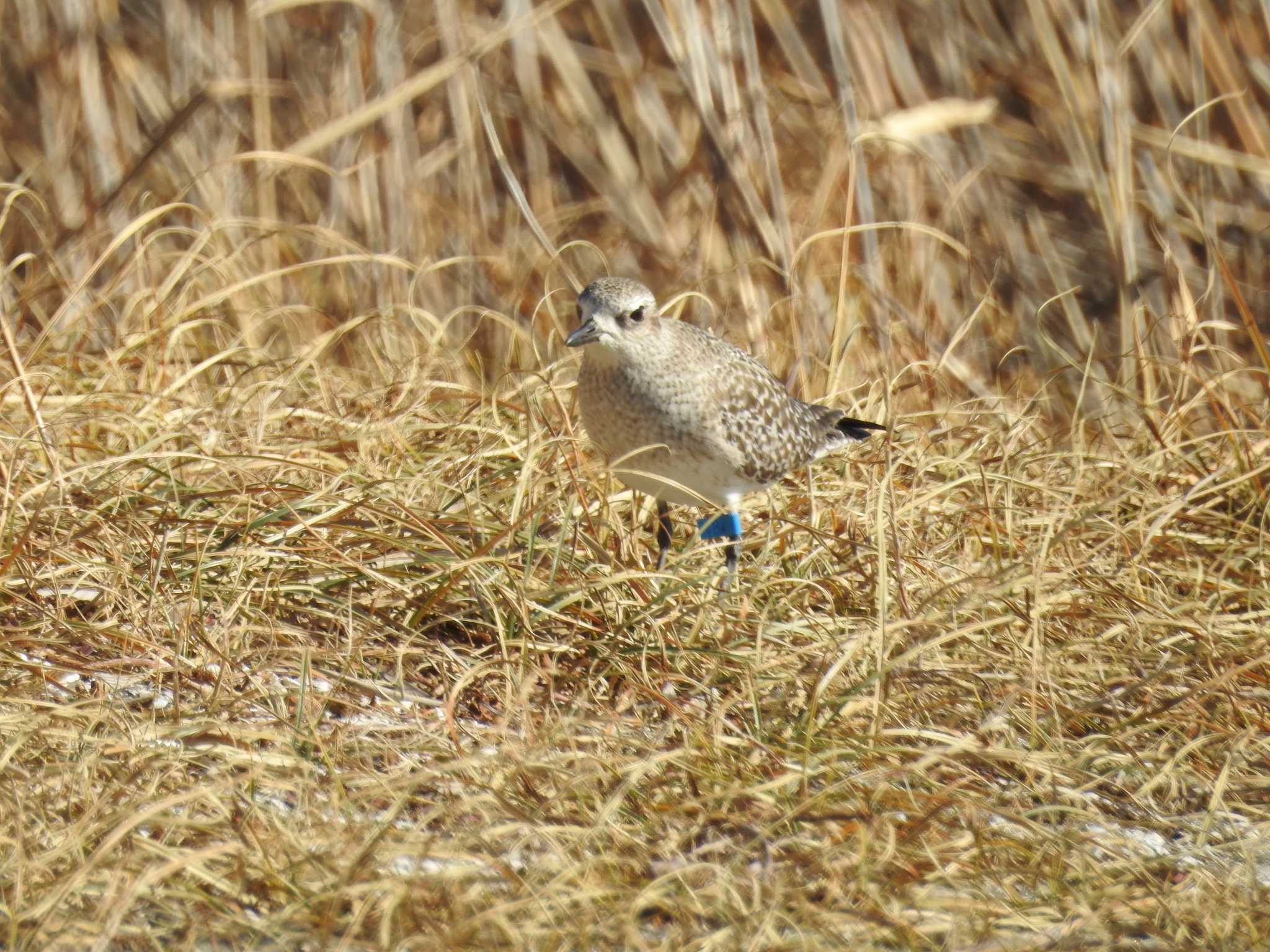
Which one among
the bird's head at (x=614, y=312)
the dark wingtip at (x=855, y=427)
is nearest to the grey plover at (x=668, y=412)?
the bird's head at (x=614, y=312)

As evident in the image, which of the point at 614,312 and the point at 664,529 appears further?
the point at 664,529

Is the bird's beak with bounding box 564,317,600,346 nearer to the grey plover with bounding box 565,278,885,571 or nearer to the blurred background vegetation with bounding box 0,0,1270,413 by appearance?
the grey plover with bounding box 565,278,885,571

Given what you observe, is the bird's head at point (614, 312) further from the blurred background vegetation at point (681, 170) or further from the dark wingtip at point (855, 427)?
the blurred background vegetation at point (681, 170)

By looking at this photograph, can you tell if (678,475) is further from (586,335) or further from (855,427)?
(855,427)

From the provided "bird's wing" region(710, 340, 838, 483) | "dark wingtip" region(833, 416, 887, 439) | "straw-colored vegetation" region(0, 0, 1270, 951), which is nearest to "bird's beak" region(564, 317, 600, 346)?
"straw-colored vegetation" region(0, 0, 1270, 951)

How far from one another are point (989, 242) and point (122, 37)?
3158 millimetres

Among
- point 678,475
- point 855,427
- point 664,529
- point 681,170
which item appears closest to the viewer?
point 678,475

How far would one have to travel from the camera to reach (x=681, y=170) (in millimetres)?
5520

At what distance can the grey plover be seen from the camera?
3.80 metres

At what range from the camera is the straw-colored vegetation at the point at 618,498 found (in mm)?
2443

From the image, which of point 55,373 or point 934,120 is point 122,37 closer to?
point 55,373

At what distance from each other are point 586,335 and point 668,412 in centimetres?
28

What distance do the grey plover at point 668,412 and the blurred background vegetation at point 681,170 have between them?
101cm

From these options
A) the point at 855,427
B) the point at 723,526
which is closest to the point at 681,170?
the point at 855,427
